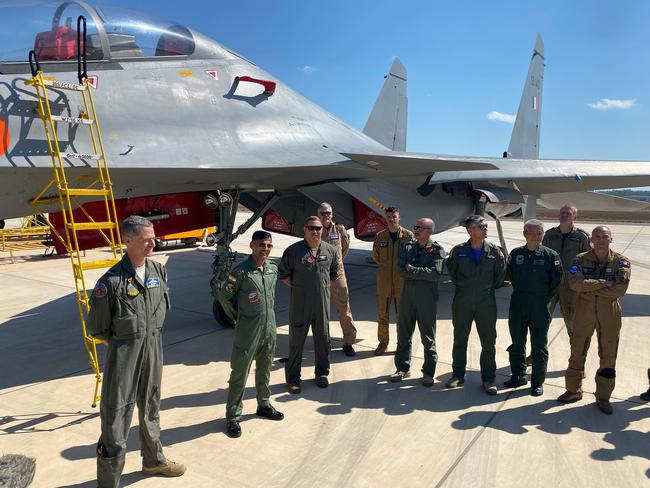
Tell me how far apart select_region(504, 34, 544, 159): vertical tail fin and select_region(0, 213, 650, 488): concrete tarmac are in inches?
386

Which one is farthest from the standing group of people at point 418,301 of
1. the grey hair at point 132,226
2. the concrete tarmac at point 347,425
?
the concrete tarmac at point 347,425

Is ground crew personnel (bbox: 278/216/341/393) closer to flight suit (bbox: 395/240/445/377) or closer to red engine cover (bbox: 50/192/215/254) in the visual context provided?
flight suit (bbox: 395/240/445/377)

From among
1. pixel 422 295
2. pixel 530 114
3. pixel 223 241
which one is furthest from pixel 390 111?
pixel 422 295

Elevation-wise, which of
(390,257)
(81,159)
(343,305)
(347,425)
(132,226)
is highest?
(81,159)

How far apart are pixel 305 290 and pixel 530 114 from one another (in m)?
13.5

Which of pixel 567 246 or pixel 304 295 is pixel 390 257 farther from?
pixel 567 246

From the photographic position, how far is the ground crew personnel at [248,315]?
3580mm

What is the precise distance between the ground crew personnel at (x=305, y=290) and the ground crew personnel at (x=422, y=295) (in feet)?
2.62

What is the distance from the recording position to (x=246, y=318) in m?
3.62

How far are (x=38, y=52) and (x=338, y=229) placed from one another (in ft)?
11.9

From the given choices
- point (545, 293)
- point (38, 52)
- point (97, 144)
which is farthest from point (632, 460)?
point (38, 52)

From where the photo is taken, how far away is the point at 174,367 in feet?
16.3

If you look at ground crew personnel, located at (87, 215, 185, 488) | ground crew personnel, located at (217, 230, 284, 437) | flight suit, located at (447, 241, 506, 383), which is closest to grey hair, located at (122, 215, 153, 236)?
ground crew personnel, located at (87, 215, 185, 488)

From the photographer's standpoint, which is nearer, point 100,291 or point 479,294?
point 100,291
